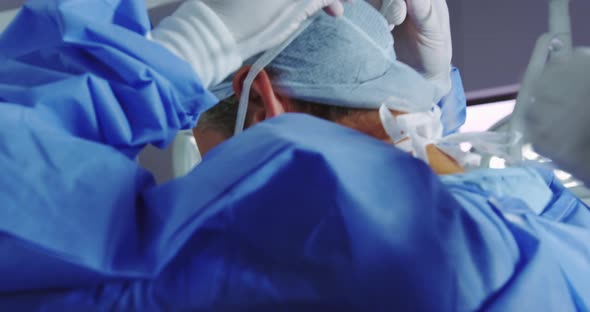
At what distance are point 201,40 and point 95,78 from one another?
157 mm

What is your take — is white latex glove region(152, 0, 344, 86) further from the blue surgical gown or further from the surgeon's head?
the blue surgical gown

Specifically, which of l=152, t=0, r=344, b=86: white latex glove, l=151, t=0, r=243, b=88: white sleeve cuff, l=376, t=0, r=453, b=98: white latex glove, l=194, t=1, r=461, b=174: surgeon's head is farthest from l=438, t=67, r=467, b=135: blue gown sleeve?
l=151, t=0, r=243, b=88: white sleeve cuff

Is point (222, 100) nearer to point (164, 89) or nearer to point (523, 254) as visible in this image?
point (164, 89)

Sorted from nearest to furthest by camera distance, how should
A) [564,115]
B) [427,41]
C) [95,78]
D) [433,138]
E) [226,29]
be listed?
[564,115] < [95,78] < [226,29] < [433,138] < [427,41]

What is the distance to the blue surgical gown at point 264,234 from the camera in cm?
52

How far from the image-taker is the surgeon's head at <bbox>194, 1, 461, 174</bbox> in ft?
3.14

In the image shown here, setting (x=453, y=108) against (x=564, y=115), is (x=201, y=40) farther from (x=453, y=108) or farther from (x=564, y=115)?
(x=453, y=108)

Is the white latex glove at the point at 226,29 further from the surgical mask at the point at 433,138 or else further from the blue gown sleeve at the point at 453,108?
the blue gown sleeve at the point at 453,108

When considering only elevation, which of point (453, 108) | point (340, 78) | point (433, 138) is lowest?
point (453, 108)

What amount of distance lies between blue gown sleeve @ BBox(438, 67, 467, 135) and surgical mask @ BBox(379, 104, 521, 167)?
0.29 meters

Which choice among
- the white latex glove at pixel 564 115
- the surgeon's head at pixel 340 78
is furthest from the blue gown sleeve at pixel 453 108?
the white latex glove at pixel 564 115

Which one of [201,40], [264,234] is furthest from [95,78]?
[264,234]

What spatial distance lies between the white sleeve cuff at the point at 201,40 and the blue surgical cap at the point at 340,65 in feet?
0.45

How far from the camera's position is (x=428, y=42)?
1.19 m
